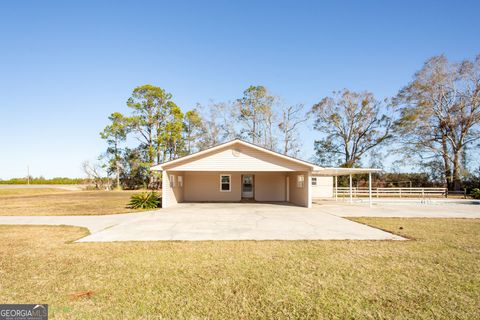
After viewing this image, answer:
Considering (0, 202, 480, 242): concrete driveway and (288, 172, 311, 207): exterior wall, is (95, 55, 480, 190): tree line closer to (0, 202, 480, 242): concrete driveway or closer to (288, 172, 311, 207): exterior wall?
(288, 172, 311, 207): exterior wall

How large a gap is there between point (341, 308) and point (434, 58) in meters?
34.1

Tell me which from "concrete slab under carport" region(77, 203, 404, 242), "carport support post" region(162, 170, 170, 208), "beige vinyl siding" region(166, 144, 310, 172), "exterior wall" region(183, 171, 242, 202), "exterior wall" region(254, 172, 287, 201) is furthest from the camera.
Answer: "exterior wall" region(254, 172, 287, 201)

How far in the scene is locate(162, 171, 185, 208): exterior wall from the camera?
14133 millimetres

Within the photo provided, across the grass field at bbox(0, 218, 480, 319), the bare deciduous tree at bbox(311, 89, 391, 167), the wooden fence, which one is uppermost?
the bare deciduous tree at bbox(311, 89, 391, 167)

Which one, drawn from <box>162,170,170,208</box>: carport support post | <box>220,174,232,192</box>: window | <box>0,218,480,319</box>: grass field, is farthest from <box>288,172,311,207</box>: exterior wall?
<box>0,218,480,319</box>: grass field

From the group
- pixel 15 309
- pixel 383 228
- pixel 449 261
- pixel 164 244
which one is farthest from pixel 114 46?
pixel 449 261

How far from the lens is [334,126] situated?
109 feet

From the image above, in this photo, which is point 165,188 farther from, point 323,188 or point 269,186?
point 323,188

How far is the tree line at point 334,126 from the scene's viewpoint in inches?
1099

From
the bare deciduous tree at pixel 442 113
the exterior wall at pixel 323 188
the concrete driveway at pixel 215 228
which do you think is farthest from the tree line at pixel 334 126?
the concrete driveway at pixel 215 228

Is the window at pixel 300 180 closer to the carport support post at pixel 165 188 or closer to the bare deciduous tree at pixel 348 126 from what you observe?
the carport support post at pixel 165 188

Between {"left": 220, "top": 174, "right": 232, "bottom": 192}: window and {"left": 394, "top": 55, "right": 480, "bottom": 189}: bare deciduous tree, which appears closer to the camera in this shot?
{"left": 220, "top": 174, "right": 232, "bottom": 192}: window

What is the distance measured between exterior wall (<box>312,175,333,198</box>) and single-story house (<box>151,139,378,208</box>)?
8.17m

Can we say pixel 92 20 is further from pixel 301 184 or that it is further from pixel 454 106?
pixel 454 106
